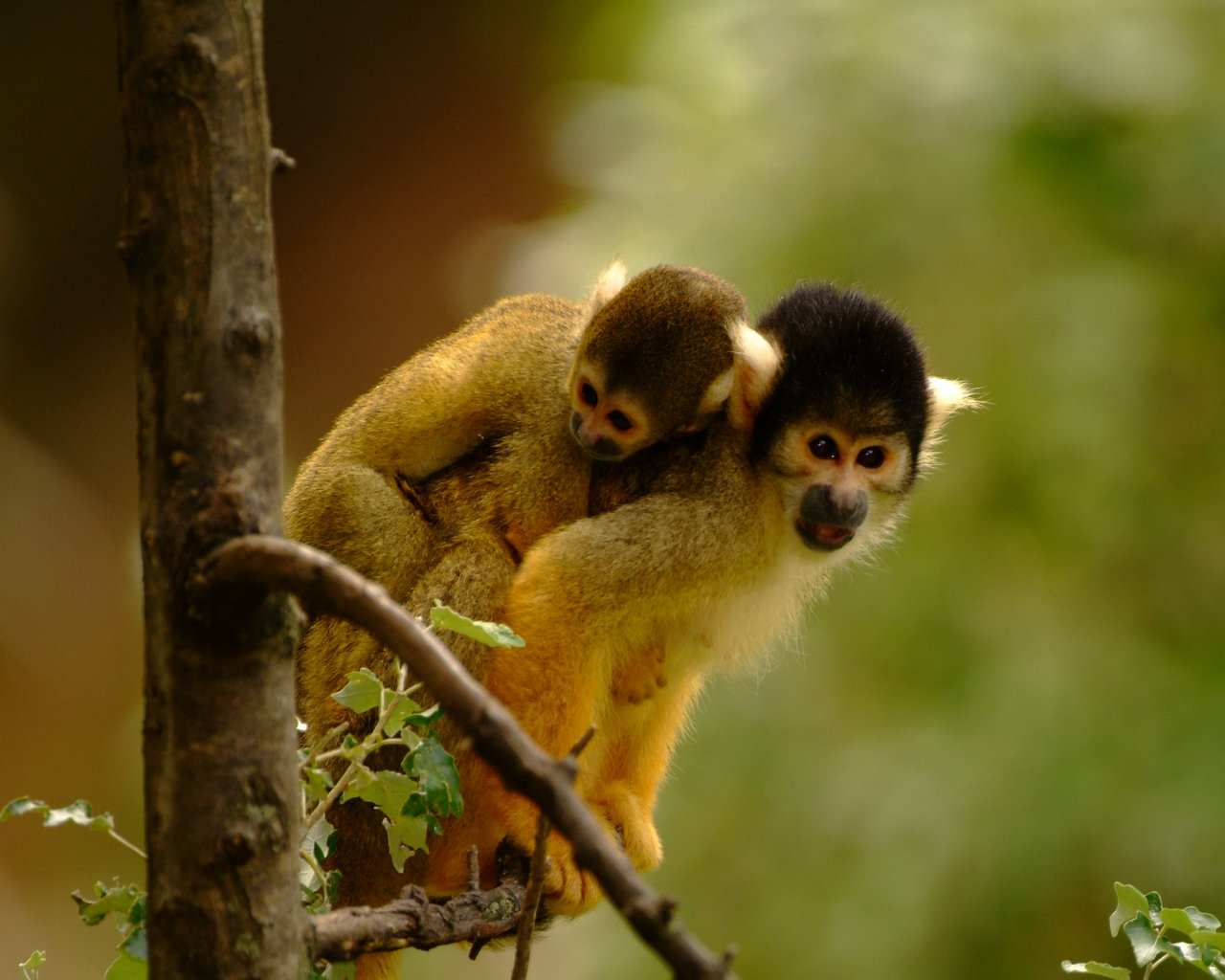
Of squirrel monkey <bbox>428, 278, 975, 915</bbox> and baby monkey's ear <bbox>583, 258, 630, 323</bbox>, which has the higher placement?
baby monkey's ear <bbox>583, 258, 630, 323</bbox>

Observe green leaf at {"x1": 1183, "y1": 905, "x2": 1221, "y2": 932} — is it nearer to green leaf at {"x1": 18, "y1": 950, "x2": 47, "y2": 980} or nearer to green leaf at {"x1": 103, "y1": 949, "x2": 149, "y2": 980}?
green leaf at {"x1": 103, "y1": 949, "x2": 149, "y2": 980}

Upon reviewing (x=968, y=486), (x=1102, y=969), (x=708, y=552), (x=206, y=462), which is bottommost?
(x=1102, y=969)

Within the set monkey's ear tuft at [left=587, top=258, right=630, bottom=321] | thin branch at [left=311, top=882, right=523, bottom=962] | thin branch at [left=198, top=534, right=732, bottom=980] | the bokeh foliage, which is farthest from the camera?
the bokeh foliage

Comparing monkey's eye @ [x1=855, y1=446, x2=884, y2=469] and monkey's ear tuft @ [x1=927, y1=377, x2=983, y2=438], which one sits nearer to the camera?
monkey's eye @ [x1=855, y1=446, x2=884, y2=469]

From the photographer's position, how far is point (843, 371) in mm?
3033

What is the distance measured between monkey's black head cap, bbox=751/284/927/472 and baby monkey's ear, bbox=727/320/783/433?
22 mm

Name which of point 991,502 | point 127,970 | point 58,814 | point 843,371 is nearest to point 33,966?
point 127,970

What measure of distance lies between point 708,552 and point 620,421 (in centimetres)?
37

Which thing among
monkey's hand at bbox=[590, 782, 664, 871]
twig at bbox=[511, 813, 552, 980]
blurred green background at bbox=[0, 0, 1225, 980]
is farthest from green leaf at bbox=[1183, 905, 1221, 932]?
blurred green background at bbox=[0, 0, 1225, 980]

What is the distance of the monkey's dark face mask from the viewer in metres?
2.95

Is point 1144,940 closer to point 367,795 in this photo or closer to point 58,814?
point 367,795

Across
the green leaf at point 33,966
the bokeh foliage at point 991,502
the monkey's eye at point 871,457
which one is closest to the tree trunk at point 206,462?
the green leaf at point 33,966

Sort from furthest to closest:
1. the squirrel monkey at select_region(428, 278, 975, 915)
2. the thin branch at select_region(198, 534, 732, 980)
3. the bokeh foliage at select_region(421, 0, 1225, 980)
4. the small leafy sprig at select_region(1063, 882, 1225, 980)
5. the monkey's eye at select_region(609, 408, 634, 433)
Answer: the bokeh foliage at select_region(421, 0, 1225, 980) → the monkey's eye at select_region(609, 408, 634, 433) → the squirrel monkey at select_region(428, 278, 975, 915) → the small leafy sprig at select_region(1063, 882, 1225, 980) → the thin branch at select_region(198, 534, 732, 980)

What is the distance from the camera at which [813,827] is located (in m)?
5.47
